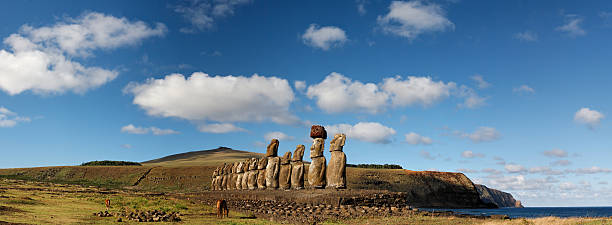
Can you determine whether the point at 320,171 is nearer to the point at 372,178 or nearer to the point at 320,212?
the point at 320,212

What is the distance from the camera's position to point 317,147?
30.0 metres

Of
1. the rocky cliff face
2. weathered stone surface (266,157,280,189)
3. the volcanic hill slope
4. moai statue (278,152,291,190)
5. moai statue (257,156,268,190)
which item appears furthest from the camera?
the rocky cliff face

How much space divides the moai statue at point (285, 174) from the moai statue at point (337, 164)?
544cm

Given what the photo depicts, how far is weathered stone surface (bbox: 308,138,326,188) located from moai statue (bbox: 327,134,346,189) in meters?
0.67

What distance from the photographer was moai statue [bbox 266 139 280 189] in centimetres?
3484

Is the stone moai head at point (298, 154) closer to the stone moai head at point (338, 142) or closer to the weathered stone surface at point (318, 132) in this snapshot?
the weathered stone surface at point (318, 132)

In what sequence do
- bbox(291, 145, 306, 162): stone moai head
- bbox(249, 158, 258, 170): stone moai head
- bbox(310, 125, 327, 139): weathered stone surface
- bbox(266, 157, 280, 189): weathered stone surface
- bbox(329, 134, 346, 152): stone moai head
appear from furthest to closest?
bbox(249, 158, 258, 170): stone moai head
bbox(266, 157, 280, 189): weathered stone surface
bbox(291, 145, 306, 162): stone moai head
bbox(310, 125, 327, 139): weathered stone surface
bbox(329, 134, 346, 152): stone moai head

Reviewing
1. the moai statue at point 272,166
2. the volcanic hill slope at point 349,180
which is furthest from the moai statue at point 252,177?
the volcanic hill slope at point 349,180

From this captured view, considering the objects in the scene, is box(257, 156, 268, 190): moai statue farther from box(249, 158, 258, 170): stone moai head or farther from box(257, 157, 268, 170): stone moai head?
box(249, 158, 258, 170): stone moai head

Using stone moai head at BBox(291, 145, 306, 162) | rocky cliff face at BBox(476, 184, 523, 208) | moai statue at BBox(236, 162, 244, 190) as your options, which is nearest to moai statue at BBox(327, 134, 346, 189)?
stone moai head at BBox(291, 145, 306, 162)

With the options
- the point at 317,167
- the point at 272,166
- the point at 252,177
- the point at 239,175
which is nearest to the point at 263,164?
the point at 252,177

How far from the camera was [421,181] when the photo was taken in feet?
269

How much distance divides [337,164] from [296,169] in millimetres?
4640

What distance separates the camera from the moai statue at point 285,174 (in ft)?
110
